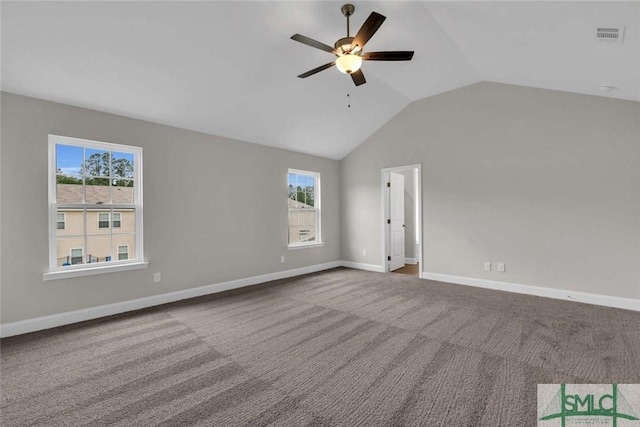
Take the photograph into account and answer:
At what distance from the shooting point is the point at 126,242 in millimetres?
3803

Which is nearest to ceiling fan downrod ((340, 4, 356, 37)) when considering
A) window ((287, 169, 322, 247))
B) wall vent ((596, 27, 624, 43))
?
wall vent ((596, 27, 624, 43))

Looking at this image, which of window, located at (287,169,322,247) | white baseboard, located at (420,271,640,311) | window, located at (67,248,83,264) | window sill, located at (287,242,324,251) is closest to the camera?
window, located at (67,248,83,264)

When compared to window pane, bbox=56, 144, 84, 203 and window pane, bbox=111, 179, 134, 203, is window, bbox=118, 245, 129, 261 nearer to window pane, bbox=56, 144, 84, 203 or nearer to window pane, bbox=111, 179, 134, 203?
window pane, bbox=111, 179, 134, 203

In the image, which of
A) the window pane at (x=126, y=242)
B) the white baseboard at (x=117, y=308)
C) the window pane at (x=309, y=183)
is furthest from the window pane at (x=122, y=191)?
the window pane at (x=309, y=183)

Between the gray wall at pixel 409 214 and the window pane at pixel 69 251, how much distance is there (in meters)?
6.24

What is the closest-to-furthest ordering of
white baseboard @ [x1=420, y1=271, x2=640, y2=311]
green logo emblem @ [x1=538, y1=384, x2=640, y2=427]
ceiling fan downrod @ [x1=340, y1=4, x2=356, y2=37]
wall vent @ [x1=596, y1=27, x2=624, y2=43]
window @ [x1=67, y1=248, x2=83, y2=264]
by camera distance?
green logo emblem @ [x1=538, y1=384, x2=640, y2=427]
wall vent @ [x1=596, y1=27, x2=624, y2=43]
ceiling fan downrod @ [x1=340, y1=4, x2=356, y2=37]
window @ [x1=67, y1=248, x2=83, y2=264]
white baseboard @ [x1=420, y1=271, x2=640, y2=311]

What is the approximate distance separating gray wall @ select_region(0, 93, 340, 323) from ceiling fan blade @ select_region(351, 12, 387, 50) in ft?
9.45

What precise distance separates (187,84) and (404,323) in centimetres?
378

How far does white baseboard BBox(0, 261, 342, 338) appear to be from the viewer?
303 centimetres

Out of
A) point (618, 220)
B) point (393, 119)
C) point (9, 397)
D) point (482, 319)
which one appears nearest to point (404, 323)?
point (482, 319)

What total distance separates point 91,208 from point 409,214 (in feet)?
20.8


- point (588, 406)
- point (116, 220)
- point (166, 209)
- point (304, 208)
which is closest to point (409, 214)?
point (304, 208)

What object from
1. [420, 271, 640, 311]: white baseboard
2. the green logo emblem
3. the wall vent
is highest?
the wall vent

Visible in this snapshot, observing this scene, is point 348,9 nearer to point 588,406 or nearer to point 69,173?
point 69,173
